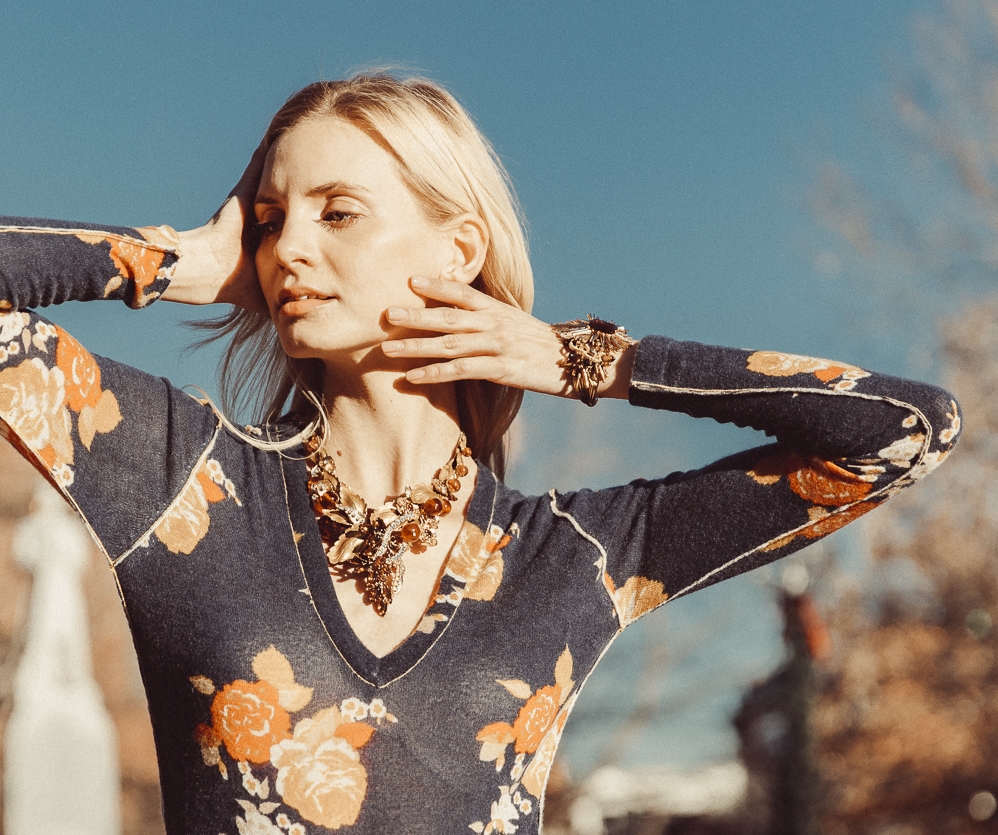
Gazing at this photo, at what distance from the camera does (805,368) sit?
7.72 ft

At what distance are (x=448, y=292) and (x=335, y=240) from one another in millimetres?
253

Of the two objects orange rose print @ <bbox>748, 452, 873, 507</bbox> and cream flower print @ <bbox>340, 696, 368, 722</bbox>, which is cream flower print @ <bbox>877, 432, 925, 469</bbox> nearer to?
orange rose print @ <bbox>748, 452, 873, 507</bbox>

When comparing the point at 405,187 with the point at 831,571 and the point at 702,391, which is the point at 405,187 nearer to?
the point at 702,391

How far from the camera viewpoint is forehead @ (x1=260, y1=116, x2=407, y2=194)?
7.64 feet

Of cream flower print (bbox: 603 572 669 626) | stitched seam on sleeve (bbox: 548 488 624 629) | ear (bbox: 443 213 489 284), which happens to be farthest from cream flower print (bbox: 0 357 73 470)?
cream flower print (bbox: 603 572 669 626)

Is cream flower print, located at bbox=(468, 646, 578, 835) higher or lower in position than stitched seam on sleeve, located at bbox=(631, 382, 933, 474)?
lower

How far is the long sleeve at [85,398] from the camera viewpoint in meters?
1.95

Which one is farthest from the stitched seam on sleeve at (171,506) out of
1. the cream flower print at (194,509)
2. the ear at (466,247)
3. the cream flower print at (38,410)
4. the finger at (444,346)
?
the ear at (466,247)

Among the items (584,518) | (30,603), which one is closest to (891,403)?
(584,518)

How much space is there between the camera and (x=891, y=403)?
2.30 m

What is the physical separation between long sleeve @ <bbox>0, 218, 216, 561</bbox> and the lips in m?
0.27

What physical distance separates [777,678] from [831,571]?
7.48 ft

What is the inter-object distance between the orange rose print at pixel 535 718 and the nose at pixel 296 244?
959 mm

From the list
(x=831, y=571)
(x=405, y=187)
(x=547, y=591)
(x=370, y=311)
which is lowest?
(x=547, y=591)
